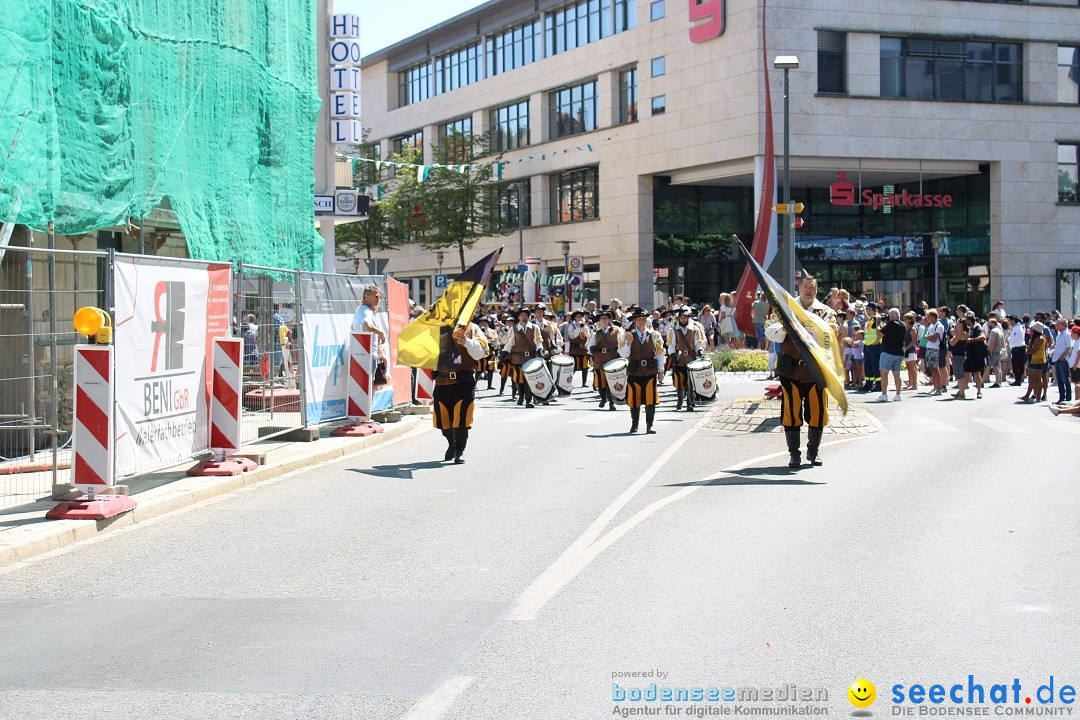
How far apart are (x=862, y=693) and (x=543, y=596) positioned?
7.71 ft

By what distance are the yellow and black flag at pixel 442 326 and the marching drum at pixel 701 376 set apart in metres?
8.71

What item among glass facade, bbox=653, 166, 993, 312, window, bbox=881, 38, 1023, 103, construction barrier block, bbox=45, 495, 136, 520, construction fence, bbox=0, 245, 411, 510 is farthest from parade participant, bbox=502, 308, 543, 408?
glass facade, bbox=653, 166, 993, 312

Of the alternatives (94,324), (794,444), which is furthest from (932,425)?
(94,324)

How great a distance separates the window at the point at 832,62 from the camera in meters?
47.3

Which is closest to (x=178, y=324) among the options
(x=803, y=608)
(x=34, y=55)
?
(x=34, y=55)

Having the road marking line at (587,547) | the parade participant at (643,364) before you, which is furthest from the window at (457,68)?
the road marking line at (587,547)

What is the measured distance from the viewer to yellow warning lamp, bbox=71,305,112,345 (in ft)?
31.4

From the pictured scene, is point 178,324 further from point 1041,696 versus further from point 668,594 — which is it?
point 1041,696

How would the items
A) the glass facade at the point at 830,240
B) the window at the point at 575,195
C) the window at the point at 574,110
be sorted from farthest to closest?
the window at the point at 574,110, the window at the point at 575,195, the glass facade at the point at 830,240

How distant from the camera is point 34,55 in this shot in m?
13.6

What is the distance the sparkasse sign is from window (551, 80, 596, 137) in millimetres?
12086

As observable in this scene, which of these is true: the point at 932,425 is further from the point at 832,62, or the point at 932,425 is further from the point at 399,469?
the point at 832,62

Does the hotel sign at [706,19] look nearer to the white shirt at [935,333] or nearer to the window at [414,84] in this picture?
the white shirt at [935,333]

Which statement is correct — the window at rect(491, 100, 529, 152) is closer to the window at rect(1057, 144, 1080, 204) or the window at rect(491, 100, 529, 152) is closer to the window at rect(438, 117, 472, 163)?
the window at rect(438, 117, 472, 163)
